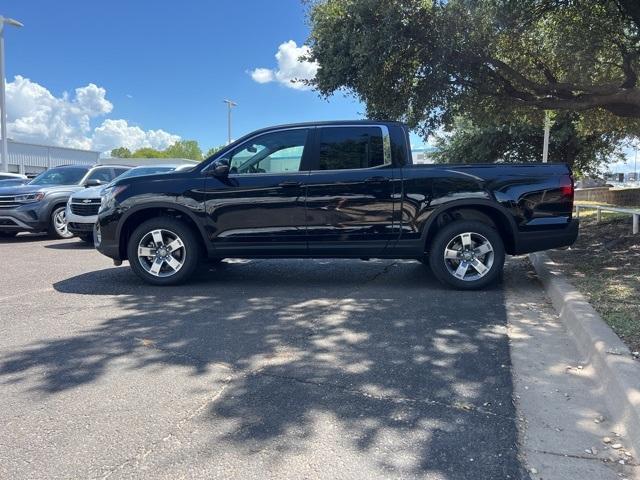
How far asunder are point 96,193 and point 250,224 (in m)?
5.06

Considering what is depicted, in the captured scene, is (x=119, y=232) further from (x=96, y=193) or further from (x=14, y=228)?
(x=14, y=228)

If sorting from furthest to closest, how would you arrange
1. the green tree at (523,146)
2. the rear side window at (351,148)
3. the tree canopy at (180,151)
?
1. the tree canopy at (180,151)
2. the green tree at (523,146)
3. the rear side window at (351,148)

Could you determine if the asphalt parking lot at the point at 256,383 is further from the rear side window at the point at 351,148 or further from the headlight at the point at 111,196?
the rear side window at the point at 351,148

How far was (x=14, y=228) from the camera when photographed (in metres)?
11.4

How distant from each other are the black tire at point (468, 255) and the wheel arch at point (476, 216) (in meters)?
0.09

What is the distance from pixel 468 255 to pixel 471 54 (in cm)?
483

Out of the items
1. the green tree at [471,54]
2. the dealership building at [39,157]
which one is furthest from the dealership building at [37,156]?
the green tree at [471,54]

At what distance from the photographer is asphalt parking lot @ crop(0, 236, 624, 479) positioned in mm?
2682

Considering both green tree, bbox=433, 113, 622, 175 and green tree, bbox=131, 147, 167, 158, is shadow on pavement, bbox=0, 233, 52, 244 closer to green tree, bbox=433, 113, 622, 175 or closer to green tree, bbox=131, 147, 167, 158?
green tree, bbox=433, 113, 622, 175

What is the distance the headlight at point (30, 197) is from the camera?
11250 mm

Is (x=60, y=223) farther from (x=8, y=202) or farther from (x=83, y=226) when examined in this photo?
(x=83, y=226)

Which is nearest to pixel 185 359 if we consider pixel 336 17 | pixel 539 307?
pixel 539 307

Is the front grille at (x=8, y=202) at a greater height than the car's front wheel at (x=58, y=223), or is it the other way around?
the front grille at (x=8, y=202)

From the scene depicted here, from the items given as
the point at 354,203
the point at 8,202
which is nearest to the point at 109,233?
the point at 354,203
